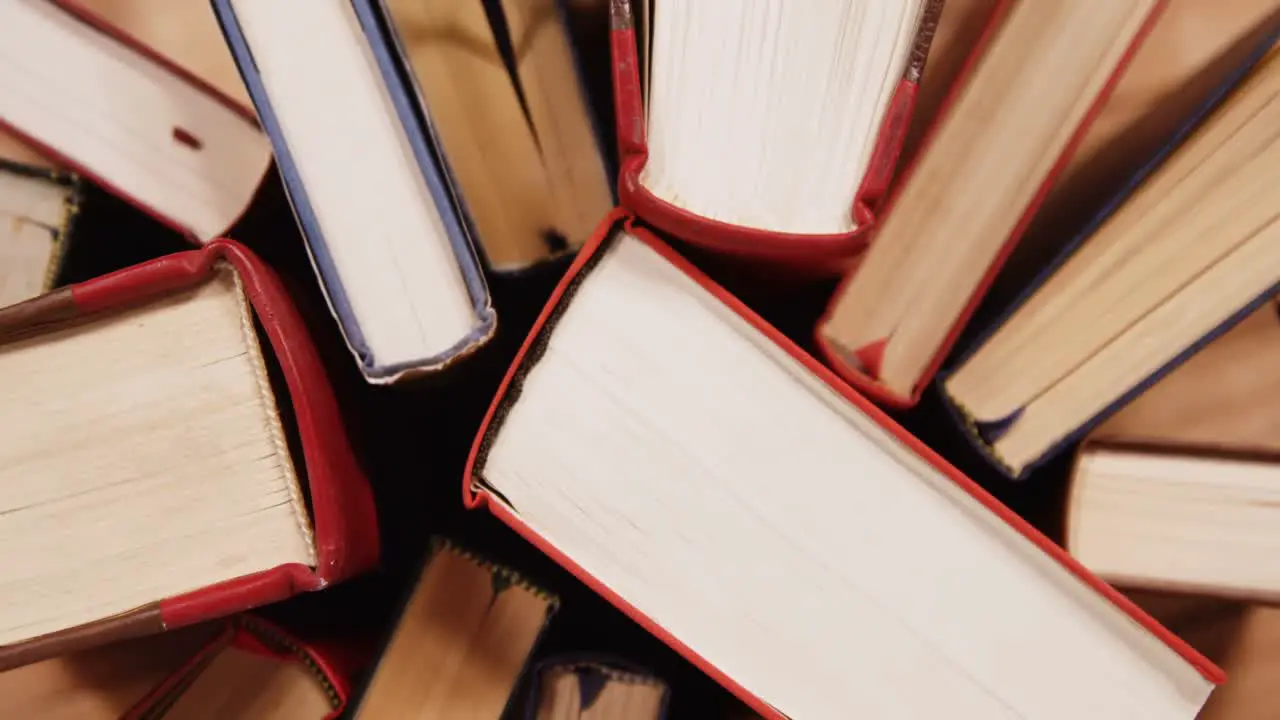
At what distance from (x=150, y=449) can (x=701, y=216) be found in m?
0.25

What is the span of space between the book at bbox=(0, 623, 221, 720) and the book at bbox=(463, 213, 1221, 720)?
280 mm

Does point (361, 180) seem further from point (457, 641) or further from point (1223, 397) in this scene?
point (1223, 397)

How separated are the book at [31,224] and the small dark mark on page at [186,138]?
73mm

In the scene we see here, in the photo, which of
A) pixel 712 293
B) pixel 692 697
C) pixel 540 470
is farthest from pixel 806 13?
pixel 692 697

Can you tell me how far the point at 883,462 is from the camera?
39 centimetres

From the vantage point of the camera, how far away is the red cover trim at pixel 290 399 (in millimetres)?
358

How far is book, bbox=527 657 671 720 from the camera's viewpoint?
0.50 m

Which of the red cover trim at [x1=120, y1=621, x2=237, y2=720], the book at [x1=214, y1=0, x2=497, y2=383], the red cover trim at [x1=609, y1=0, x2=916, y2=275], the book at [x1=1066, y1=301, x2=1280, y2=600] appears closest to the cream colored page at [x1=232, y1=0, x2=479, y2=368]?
the book at [x1=214, y1=0, x2=497, y2=383]

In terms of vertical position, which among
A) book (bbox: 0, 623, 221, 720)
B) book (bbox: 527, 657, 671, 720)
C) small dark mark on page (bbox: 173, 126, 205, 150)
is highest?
small dark mark on page (bbox: 173, 126, 205, 150)

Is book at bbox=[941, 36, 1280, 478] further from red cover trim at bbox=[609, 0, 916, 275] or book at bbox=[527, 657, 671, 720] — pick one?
book at bbox=[527, 657, 671, 720]

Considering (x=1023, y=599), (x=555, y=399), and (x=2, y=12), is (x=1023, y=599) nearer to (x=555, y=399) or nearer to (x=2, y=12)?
(x=555, y=399)

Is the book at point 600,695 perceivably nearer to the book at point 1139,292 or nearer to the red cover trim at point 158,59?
the book at point 1139,292

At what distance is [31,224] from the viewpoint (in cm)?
52

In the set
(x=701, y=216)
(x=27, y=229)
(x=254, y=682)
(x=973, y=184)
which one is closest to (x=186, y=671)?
(x=254, y=682)
